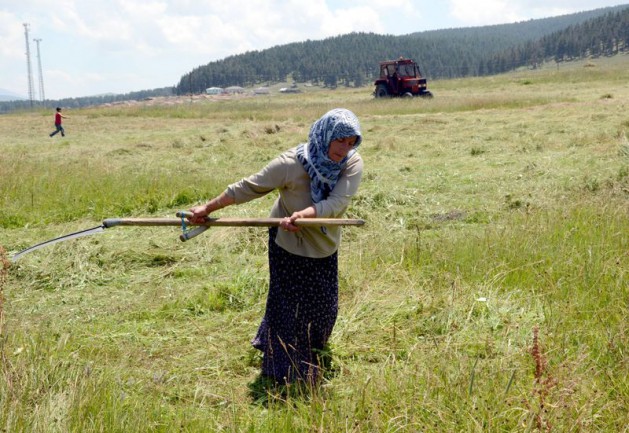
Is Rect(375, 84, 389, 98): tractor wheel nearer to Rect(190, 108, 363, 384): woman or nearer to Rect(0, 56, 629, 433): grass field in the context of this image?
Rect(0, 56, 629, 433): grass field

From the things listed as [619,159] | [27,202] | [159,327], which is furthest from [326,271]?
[619,159]

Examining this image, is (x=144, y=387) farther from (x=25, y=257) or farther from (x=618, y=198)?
(x=618, y=198)

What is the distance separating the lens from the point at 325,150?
2838 millimetres

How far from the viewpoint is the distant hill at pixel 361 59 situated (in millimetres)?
104875

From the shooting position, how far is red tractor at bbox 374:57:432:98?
88.0 ft

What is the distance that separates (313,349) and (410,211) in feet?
11.7

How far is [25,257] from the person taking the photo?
527 centimetres

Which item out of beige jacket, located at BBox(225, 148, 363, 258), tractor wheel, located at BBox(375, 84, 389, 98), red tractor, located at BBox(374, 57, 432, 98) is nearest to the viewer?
beige jacket, located at BBox(225, 148, 363, 258)

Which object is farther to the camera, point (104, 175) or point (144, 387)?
point (104, 175)

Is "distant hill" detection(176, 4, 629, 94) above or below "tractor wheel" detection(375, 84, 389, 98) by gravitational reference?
above

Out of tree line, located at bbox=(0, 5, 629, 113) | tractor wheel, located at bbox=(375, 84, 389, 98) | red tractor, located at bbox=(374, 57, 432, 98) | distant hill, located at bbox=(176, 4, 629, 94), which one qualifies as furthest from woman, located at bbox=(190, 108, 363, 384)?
distant hill, located at bbox=(176, 4, 629, 94)

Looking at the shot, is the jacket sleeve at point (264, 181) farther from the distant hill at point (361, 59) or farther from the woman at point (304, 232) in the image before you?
the distant hill at point (361, 59)

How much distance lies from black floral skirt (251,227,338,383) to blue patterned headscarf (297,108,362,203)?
0.38 m

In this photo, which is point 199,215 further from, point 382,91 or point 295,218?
point 382,91
